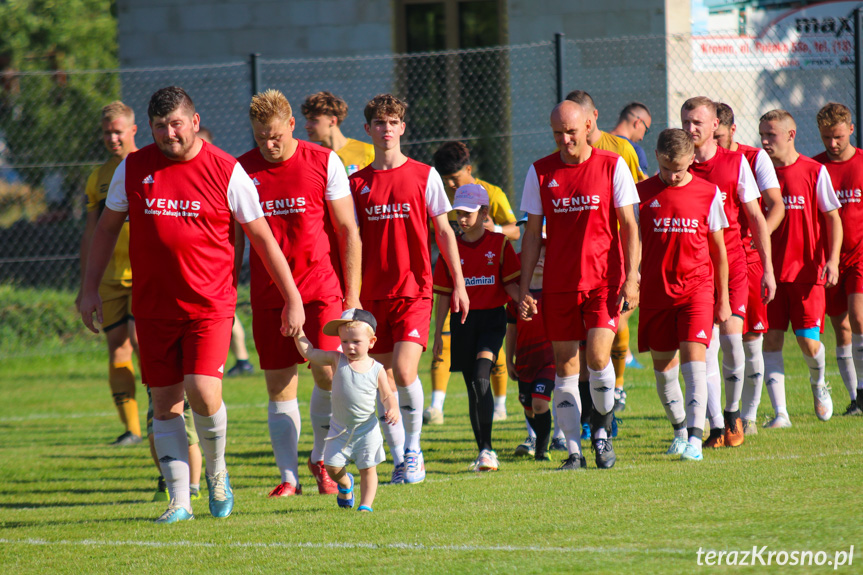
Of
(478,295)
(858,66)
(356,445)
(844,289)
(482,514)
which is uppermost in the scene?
(858,66)

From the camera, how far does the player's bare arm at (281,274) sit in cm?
528

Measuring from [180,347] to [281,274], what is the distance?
662mm

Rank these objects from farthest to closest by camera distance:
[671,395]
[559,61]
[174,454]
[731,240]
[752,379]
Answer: [559,61], [752,379], [731,240], [671,395], [174,454]

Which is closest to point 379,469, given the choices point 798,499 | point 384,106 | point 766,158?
point 384,106

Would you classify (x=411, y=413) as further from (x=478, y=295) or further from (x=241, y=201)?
(x=241, y=201)

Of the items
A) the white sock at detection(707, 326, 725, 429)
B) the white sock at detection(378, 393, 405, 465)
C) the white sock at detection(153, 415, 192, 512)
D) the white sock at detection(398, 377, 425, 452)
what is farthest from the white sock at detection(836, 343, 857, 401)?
the white sock at detection(153, 415, 192, 512)

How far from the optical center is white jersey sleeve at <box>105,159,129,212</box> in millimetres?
5262

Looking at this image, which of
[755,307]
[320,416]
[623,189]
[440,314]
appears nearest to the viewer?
[623,189]

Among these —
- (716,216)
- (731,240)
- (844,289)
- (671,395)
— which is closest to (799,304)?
(844,289)

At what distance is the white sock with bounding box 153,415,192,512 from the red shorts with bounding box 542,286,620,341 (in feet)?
7.55

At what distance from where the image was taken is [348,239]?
19.6ft

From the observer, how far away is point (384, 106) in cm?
633

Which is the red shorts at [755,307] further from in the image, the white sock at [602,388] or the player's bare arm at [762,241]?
the white sock at [602,388]

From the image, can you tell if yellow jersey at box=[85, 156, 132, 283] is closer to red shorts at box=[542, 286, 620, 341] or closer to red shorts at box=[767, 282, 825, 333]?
red shorts at box=[542, 286, 620, 341]
